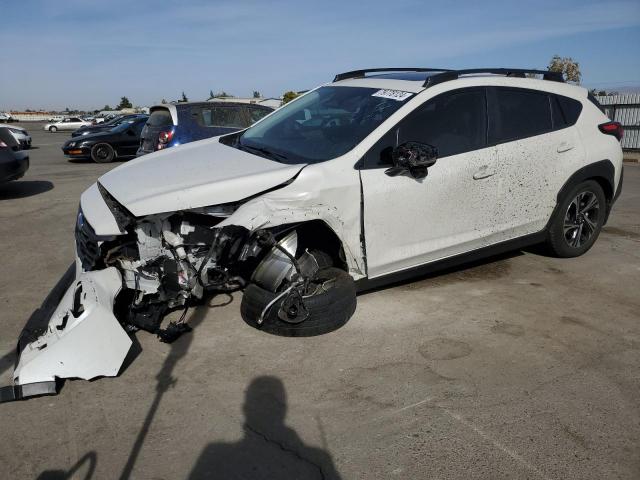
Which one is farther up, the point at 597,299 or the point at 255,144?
the point at 255,144

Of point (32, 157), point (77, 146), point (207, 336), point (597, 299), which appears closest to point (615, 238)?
point (597, 299)

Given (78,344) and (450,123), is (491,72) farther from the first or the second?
(78,344)

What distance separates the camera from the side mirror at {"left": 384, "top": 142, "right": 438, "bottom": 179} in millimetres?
3705

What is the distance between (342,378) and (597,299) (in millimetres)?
2523

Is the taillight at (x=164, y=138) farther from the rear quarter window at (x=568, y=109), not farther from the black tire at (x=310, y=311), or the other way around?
Result: the rear quarter window at (x=568, y=109)

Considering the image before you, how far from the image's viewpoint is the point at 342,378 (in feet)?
10.7

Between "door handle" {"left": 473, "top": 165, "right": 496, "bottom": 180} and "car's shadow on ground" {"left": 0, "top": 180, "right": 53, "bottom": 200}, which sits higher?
"door handle" {"left": 473, "top": 165, "right": 496, "bottom": 180}

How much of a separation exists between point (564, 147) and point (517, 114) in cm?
59

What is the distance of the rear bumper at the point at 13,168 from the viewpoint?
895 centimetres

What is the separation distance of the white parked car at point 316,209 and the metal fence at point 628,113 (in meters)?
13.1

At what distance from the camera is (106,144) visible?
1526 cm

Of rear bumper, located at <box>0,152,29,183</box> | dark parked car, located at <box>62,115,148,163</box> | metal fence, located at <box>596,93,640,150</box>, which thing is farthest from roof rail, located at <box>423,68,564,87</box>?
dark parked car, located at <box>62,115,148,163</box>

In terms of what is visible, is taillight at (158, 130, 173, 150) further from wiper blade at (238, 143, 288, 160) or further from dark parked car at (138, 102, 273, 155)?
wiper blade at (238, 143, 288, 160)

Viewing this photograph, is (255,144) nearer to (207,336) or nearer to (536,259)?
A: (207,336)
